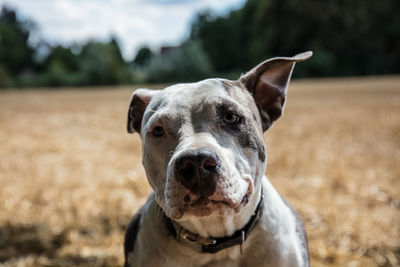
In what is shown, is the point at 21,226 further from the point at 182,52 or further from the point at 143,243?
the point at 182,52

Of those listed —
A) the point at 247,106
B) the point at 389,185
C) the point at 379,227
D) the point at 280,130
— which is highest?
the point at 247,106

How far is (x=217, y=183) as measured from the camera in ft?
4.68

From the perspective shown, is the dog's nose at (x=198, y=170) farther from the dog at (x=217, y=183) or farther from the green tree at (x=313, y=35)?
the green tree at (x=313, y=35)

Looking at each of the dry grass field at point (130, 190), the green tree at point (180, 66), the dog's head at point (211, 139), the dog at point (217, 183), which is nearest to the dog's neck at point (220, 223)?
the dog at point (217, 183)

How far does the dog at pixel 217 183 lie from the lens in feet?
4.87

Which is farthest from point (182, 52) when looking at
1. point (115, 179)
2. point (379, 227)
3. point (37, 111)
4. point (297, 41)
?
point (379, 227)

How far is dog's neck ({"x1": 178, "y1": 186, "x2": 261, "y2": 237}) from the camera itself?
179 centimetres

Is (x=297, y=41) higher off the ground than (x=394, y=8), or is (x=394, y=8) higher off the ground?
(x=297, y=41)

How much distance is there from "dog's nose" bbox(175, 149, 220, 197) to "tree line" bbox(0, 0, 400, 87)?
29.7 ft

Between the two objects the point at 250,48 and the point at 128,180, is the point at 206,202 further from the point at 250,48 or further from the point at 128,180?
the point at 250,48

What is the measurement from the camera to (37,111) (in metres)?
11.5

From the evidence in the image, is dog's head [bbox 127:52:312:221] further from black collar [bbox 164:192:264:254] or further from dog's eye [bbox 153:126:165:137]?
black collar [bbox 164:192:264:254]

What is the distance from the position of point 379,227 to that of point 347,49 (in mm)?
21652

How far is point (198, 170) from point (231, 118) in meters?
0.39
